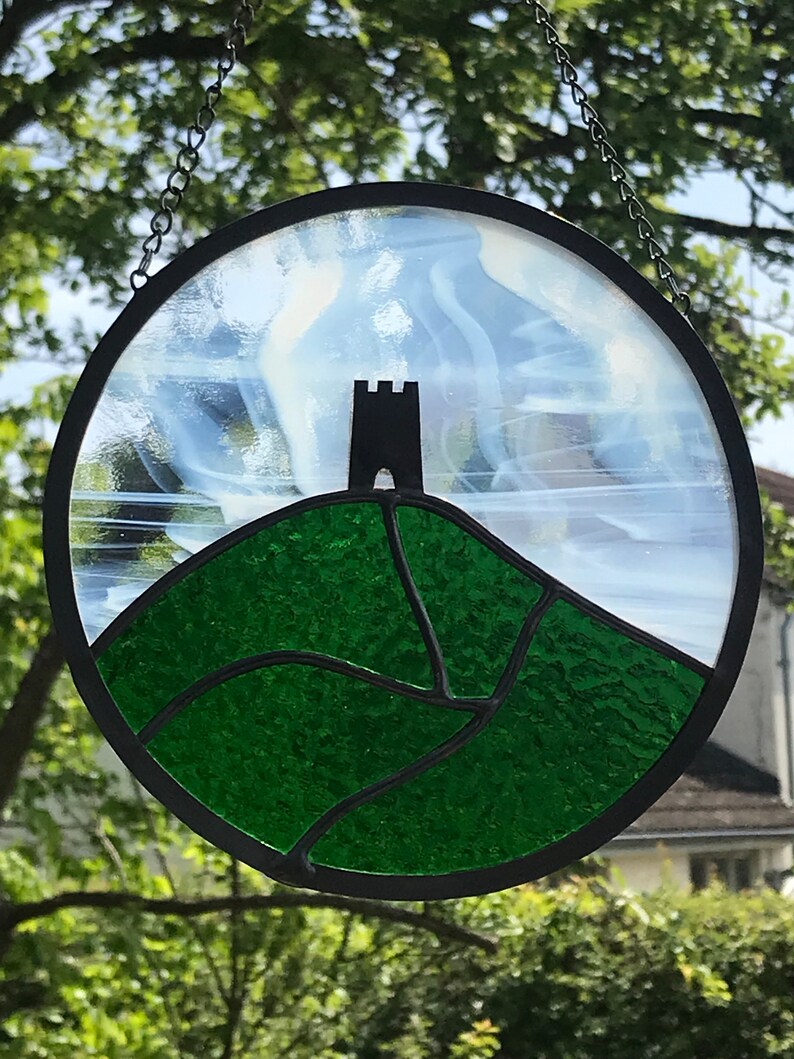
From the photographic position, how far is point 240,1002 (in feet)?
12.2

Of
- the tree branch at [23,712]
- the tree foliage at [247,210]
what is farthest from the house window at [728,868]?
the tree branch at [23,712]

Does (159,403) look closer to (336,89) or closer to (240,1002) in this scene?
(336,89)

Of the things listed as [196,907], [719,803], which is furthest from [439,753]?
[719,803]

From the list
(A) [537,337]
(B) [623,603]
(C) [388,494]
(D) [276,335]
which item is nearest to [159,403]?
(D) [276,335]

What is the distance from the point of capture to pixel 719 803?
25.5ft

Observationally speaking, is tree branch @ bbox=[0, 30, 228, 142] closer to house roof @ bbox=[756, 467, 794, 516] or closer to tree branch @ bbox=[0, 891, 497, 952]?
tree branch @ bbox=[0, 891, 497, 952]

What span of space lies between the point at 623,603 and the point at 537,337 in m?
0.24

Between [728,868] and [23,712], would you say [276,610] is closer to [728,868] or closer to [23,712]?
[23,712]

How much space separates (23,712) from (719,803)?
5759 millimetres

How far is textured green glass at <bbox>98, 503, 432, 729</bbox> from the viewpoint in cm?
101

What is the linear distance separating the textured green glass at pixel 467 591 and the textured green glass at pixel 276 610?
0.08ft

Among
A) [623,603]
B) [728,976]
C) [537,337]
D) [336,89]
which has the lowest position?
[728,976]

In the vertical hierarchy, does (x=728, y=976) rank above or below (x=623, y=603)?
below

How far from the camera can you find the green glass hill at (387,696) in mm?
1000
